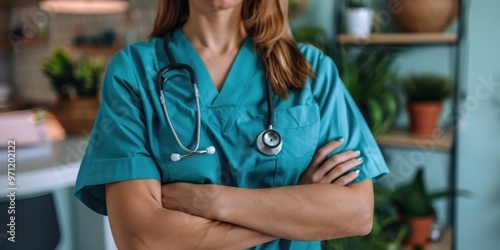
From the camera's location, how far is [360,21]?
1.29m

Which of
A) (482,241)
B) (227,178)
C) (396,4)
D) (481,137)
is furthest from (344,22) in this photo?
(227,178)

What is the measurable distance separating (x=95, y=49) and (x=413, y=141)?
1517mm

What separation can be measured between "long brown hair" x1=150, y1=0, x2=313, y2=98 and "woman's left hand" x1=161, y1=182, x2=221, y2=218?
14 centimetres

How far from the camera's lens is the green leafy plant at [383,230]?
1.01m

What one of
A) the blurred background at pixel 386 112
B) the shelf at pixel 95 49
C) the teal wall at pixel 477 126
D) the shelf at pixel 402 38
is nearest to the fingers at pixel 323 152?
the blurred background at pixel 386 112

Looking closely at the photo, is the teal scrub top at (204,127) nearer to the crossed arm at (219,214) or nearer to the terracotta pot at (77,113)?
the crossed arm at (219,214)

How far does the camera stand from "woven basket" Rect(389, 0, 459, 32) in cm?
115

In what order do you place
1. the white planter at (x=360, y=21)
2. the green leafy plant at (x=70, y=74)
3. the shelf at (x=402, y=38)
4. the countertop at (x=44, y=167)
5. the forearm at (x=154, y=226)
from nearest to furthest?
the forearm at (x=154, y=226) → the countertop at (x=44, y=167) → the green leafy plant at (x=70, y=74) → the shelf at (x=402, y=38) → the white planter at (x=360, y=21)

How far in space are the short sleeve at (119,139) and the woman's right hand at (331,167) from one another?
174 mm

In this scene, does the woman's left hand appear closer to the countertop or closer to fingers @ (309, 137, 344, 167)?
fingers @ (309, 137, 344, 167)

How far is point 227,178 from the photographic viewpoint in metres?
0.59

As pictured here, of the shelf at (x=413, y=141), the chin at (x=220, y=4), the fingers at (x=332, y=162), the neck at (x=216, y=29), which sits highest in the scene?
the chin at (x=220, y=4)

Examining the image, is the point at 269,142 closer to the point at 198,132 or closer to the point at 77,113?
the point at 198,132

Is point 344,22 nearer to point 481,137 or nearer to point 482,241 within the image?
point 481,137
